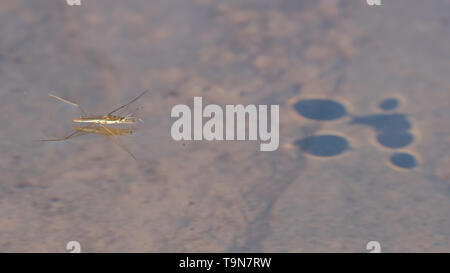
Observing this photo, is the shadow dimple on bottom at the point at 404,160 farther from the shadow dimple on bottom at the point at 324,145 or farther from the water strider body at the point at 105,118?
the water strider body at the point at 105,118

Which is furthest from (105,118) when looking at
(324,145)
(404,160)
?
(404,160)

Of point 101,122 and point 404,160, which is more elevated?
point 101,122

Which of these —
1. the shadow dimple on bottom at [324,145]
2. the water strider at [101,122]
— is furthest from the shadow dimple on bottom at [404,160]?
the water strider at [101,122]

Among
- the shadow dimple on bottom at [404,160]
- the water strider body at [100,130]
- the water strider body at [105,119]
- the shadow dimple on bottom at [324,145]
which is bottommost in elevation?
the shadow dimple on bottom at [404,160]

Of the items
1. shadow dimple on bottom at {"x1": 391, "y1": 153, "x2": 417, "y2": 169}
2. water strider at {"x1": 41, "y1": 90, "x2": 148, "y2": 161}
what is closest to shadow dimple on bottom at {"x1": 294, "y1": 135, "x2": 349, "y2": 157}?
shadow dimple on bottom at {"x1": 391, "y1": 153, "x2": 417, "y2": 169}

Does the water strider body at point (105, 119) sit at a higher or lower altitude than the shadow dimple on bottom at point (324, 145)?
higher

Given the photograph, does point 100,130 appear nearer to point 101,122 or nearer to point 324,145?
point 101,122
